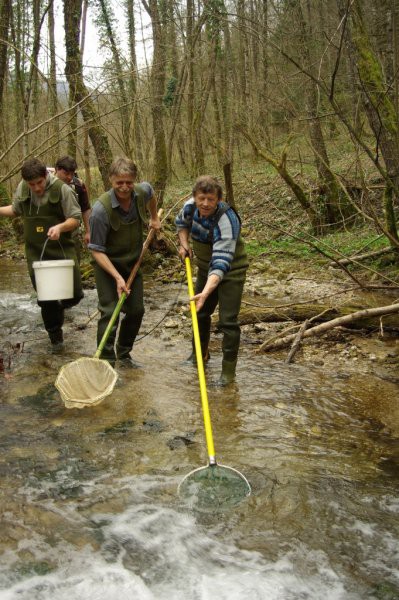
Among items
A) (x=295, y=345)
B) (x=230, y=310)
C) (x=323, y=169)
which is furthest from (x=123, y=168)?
(x=323, y=169)

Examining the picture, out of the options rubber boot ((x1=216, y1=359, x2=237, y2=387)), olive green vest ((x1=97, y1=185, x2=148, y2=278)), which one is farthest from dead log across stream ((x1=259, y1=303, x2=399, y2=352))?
olive green vest ((x1=97, y1=185, x2=148, y2=278))

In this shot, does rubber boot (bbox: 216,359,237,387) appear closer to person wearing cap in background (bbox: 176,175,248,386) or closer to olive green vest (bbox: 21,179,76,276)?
person wearing cap in background (bbox: 176,175,248,386)

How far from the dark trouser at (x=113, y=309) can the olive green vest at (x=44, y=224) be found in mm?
889

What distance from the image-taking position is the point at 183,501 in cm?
313

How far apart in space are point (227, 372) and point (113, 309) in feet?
3.64

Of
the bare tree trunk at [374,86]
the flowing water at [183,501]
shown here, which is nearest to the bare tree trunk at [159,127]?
the bare tree trunk at [374,86]

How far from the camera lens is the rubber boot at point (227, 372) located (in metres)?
4.88

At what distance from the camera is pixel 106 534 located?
2871 millimetres

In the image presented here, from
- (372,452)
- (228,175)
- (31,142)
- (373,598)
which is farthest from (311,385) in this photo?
(31,142)

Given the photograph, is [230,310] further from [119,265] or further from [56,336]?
[56,336]

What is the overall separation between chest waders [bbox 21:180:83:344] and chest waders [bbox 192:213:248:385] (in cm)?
142

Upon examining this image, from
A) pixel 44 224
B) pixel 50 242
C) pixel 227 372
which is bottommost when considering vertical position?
pixel 227 372

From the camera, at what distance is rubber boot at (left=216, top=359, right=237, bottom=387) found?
4879 millimetres

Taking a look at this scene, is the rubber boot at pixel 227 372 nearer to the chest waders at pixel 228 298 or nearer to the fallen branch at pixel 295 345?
the chest waders at pixel 228 298
